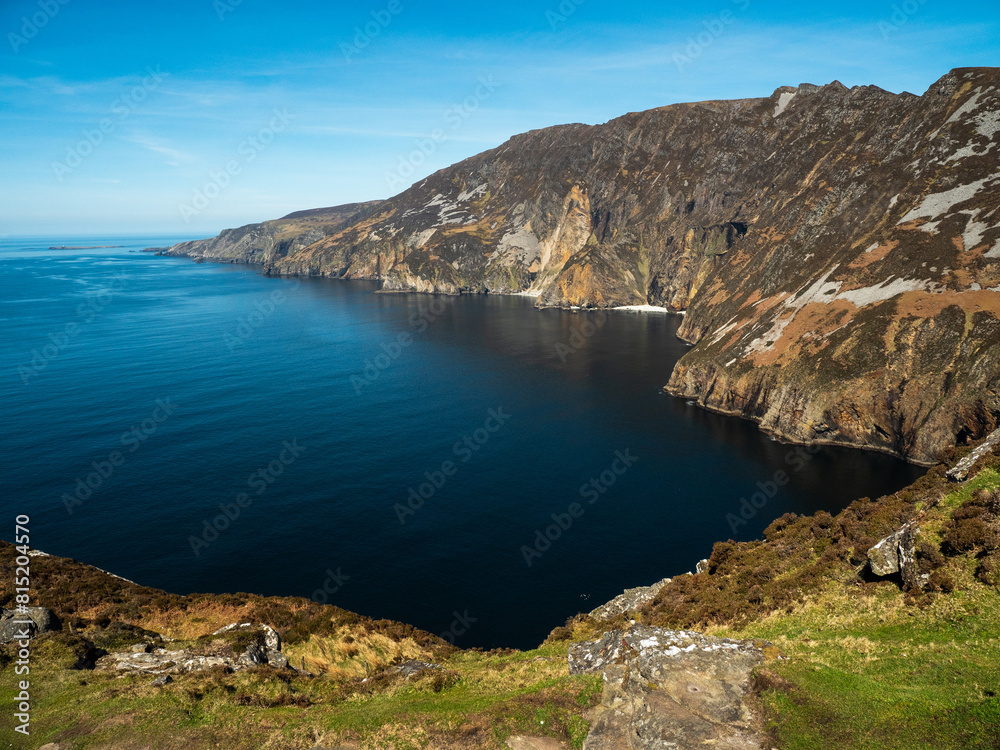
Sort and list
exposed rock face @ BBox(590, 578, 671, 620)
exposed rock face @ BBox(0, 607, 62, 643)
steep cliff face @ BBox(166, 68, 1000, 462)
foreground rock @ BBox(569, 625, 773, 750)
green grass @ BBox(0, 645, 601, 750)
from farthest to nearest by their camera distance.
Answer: steep cliff face @ BBox(166, 68, 1000, 462)
exposed rock face @ BBox(590, 578, 671, 620)
exposed rock face @ BBox(0, 607, 62, 643)
green grass @ BBox(0, 645, 601, 750)
foreground rock @ BBox(569, 625, 773, 750)

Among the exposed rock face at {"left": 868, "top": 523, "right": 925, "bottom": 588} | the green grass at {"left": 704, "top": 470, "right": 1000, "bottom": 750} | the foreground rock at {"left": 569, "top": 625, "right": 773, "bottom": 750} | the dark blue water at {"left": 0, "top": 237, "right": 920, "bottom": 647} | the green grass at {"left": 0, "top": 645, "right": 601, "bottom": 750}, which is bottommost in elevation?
the dark blue water at {"left": 0, "top": 237, "right": 920, "bottom": 647}

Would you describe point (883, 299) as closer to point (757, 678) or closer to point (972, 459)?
point (972, 459)

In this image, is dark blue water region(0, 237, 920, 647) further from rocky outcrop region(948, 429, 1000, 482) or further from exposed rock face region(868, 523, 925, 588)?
rocky outcrop region(948, 429, 1000, 482)

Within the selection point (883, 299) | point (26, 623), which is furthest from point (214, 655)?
point (883, 299)

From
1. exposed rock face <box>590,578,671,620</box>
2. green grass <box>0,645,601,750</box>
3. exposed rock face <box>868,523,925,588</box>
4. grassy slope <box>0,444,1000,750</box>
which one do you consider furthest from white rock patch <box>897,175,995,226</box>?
green grass <box>0,645,601,750</box>

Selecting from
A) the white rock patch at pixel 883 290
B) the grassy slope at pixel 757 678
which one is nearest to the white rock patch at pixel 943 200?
the white rock patch at pixel 883 290

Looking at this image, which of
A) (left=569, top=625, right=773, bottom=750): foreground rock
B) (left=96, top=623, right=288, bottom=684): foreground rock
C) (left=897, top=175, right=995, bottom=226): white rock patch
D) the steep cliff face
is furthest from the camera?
(left=897, top=175, right=995, bottom=226): white rock patch

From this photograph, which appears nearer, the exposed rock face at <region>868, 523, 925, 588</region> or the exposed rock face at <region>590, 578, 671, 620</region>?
the exposed rock face at <region>868, 523, 925, 588</region>
